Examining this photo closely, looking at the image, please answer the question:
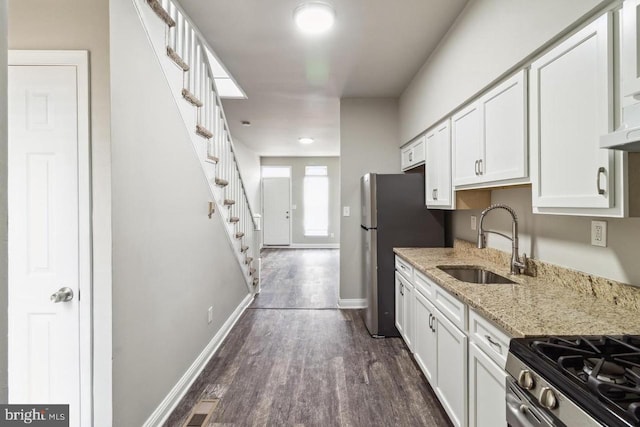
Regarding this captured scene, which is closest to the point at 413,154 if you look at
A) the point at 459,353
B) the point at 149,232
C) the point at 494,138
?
the point at 494,138

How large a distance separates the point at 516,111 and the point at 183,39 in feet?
7.38

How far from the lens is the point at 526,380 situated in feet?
3.10

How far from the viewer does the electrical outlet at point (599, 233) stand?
1385 millimetres

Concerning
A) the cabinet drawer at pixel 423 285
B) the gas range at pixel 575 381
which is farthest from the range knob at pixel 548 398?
the cabinet drawer at pixel 423 285

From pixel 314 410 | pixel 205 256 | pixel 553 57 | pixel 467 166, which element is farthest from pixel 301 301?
pixel 553 57

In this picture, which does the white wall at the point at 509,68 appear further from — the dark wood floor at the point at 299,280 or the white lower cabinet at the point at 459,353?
the dark wood floor at the point at 299,280

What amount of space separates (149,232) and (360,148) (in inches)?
110

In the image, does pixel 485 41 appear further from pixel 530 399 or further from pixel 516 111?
pixel 530 399

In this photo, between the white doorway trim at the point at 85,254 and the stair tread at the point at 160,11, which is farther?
the stair tread at the point at 160,11

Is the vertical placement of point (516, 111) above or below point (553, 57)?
below

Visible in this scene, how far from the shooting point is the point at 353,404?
6.73ft

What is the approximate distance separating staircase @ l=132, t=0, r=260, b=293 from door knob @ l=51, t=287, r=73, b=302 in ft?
4.20

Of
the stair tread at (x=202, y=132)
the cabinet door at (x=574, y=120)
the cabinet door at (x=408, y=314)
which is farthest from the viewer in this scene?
the cabinet door at (x=408, y=314)

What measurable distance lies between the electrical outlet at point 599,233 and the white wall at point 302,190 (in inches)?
295
